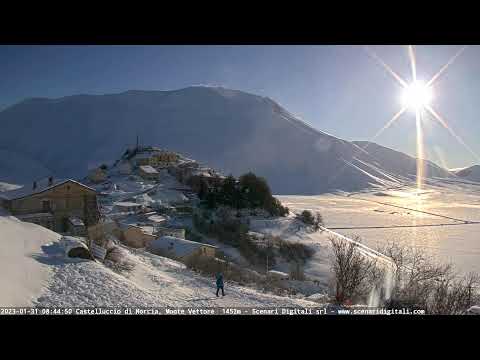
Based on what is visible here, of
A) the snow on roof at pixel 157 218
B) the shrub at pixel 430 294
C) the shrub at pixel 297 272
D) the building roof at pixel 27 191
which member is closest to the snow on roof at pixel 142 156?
the snow on roof at pixel 157 218

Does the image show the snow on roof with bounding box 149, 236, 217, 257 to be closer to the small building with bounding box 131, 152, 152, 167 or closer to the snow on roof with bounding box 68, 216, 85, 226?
the snow on roof with bounding box 68, 216, 85, 226

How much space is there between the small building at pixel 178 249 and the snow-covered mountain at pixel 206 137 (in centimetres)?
5128

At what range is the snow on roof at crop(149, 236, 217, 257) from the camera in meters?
12.7

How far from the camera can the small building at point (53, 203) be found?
38.3ft

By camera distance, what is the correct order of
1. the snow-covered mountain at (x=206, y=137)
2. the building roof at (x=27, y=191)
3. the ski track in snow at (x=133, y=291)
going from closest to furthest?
the ski track in snow at (x=133, y=291)
the building roof at (x=27, y=191)
the snow-covered mountain at (x=206, y=137)

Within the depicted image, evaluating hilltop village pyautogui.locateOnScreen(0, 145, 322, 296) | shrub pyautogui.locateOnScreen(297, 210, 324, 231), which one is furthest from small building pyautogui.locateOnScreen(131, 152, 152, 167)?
shrub pyautogui.locateOnScreen(297, 210, 324, 231)

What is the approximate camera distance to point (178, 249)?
507 inches

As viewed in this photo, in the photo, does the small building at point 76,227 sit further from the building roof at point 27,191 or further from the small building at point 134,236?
the small building at point 134,236

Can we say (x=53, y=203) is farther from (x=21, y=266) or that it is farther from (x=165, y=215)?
(x=165, y=215)

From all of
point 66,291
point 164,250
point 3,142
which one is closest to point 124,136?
point 3,142

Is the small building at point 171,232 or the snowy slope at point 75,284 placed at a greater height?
the snowy slope at point 75,284
